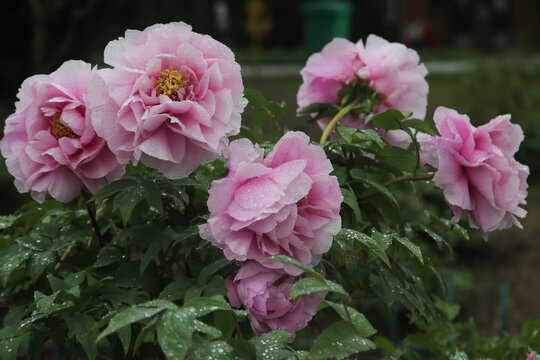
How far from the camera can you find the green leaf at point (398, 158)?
1.30 m

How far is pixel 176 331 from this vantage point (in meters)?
0.81

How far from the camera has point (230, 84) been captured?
41.2 inches

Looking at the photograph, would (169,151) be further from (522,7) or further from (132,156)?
(522,7)

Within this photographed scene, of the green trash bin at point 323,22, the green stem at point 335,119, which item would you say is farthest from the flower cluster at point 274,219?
the green trash bin at point 323,22

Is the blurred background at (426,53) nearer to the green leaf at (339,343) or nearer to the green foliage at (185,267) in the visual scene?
the green foliage at (185,267)

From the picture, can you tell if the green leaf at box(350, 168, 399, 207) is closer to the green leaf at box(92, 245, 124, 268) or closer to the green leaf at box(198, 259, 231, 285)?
the green leaf at box(198, 259, 231, 285)

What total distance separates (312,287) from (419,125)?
1.39 ft

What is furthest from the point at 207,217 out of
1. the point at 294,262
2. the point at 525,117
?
the point at 525,117

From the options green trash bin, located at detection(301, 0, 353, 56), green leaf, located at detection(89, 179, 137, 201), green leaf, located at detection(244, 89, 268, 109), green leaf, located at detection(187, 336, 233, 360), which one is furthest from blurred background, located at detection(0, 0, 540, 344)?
green leaf, located at detection(187, 336, 233, 360)

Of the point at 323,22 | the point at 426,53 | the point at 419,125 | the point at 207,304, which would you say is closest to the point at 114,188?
the point at 207,304

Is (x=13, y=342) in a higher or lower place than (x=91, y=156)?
lower

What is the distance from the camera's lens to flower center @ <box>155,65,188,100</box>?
1020mm

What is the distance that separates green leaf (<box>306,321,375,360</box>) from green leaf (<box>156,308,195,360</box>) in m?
0.15

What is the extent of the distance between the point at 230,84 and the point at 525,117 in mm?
5436
